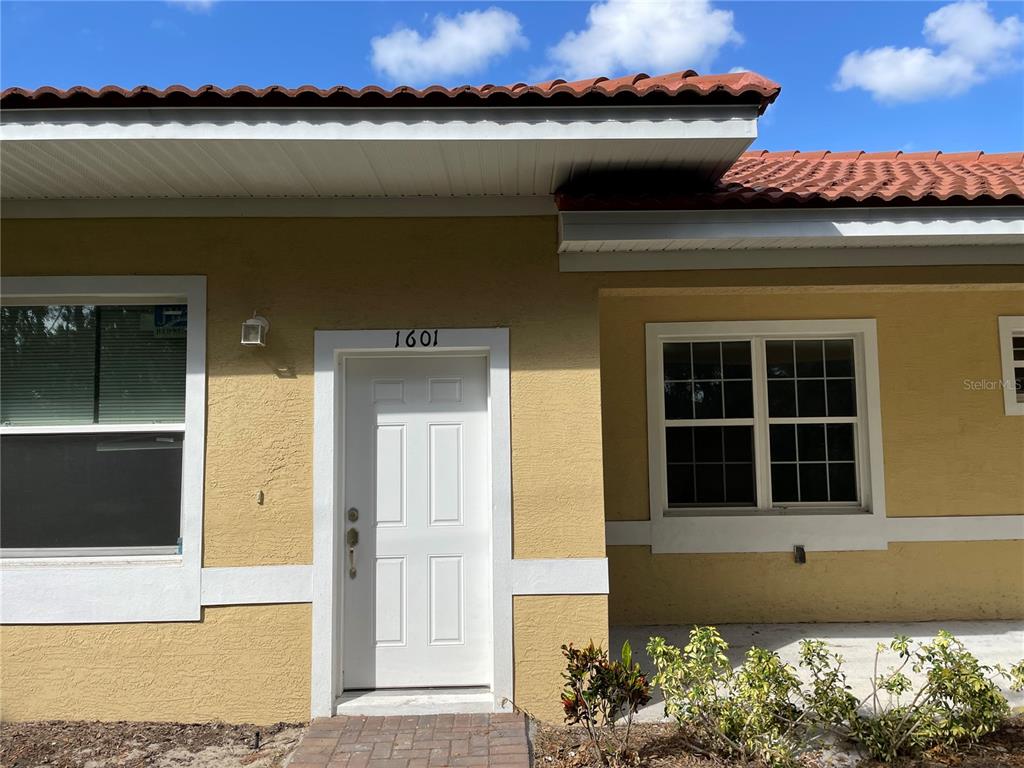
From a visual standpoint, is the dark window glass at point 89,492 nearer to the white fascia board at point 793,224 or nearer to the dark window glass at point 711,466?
the white fascia board at point 793,224

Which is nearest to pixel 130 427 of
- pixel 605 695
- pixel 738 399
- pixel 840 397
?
pixel 605 695

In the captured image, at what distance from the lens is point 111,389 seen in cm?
456

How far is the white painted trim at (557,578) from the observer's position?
14.2 feet

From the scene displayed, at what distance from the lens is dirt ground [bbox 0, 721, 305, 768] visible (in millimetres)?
3824

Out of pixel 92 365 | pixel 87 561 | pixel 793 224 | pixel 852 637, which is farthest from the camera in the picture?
pixel 852 637

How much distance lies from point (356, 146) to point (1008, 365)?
6.07m

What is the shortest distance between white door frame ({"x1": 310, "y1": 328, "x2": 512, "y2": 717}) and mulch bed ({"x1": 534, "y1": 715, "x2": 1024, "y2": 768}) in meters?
0.55

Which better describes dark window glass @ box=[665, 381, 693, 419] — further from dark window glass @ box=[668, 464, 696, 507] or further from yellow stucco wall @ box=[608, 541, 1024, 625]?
yellow stucco wall @ box=[608, 541, 1024, 625]

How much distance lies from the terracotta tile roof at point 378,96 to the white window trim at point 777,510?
9.07 ft

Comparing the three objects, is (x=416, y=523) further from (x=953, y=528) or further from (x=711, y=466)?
(x=953, y=528)

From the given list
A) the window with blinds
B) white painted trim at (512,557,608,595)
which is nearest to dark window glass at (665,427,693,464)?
white painted trim at (512,557,608,595)

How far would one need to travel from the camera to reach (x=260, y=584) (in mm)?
4328

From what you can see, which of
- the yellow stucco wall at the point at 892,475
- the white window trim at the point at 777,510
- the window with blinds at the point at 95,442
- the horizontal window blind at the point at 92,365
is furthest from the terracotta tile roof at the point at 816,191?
the window with blinds at the point at 95,442
